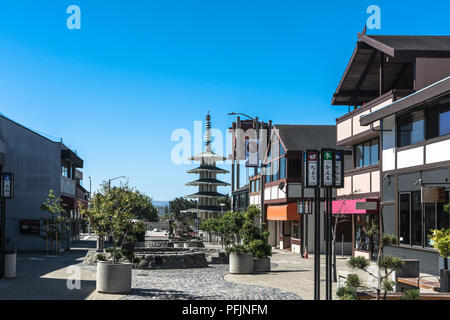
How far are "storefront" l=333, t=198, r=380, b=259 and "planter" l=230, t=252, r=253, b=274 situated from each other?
453cm

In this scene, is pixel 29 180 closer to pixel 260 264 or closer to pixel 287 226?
pixel 287 226

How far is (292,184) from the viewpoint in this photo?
41438 mm

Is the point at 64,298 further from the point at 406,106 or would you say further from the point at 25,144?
the point at 25,144

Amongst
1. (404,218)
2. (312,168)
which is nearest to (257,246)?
(404,218)

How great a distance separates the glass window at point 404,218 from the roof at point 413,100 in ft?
11.4

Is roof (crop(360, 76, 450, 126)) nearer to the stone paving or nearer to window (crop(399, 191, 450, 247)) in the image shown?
window (crop(399, 191, 450, 247))

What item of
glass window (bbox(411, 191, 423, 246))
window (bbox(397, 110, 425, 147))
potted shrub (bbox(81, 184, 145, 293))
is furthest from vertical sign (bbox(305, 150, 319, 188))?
glass window (bbox(411, 191, 423, 246))

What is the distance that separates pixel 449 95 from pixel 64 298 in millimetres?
14163

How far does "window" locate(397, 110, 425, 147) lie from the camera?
69.5 feet

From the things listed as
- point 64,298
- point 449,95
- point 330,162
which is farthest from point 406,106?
point 64,298

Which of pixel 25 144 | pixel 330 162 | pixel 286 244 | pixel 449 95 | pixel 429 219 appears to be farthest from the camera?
pixel 286 244

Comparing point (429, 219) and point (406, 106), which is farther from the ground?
point (406, 106)

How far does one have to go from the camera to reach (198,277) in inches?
877

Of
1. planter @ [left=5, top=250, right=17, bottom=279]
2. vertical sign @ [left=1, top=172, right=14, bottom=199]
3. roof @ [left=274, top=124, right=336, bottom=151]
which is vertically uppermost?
roof @ [left=274, top=124, right=336, bottom=151]
